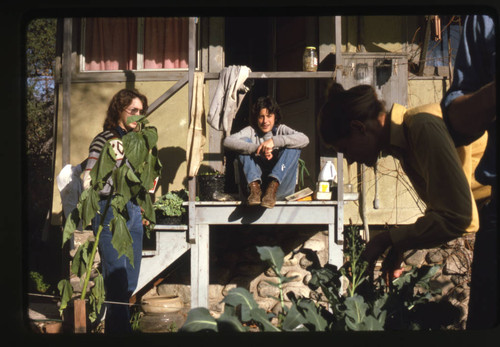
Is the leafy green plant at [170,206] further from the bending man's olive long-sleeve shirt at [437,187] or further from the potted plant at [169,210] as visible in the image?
the bending man's olive long-sleeve shirt at [437,187]

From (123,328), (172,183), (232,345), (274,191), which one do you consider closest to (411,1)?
(232,345)

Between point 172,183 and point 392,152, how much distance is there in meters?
3.90

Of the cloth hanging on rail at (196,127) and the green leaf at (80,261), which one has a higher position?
the cloth hanging on rail at (196,127)

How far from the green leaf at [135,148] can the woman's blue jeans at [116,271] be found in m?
0.52

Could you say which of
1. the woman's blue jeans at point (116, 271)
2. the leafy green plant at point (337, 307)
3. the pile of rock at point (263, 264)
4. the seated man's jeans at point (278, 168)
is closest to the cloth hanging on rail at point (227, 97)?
the seated man's jeans at point (278, 168)

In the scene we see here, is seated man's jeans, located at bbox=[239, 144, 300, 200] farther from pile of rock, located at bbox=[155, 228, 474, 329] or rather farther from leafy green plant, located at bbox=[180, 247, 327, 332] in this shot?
leafy green plant, located at bbox=[180, 247, 327, 332]

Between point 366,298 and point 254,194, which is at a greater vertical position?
point 254,194

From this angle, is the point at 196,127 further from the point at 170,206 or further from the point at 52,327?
the point at 52,327

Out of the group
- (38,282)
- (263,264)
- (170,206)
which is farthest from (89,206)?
(38,282)

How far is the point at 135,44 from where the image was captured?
6414 mm

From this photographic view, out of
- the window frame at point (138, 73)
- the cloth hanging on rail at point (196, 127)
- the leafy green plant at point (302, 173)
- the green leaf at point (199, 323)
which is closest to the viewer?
the green leaf at point (199, 323)

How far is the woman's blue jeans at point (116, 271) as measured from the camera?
366 cm

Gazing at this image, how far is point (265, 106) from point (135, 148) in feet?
7.48

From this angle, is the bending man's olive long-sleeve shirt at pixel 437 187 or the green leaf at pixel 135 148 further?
the green leaf at pixel 135 148
